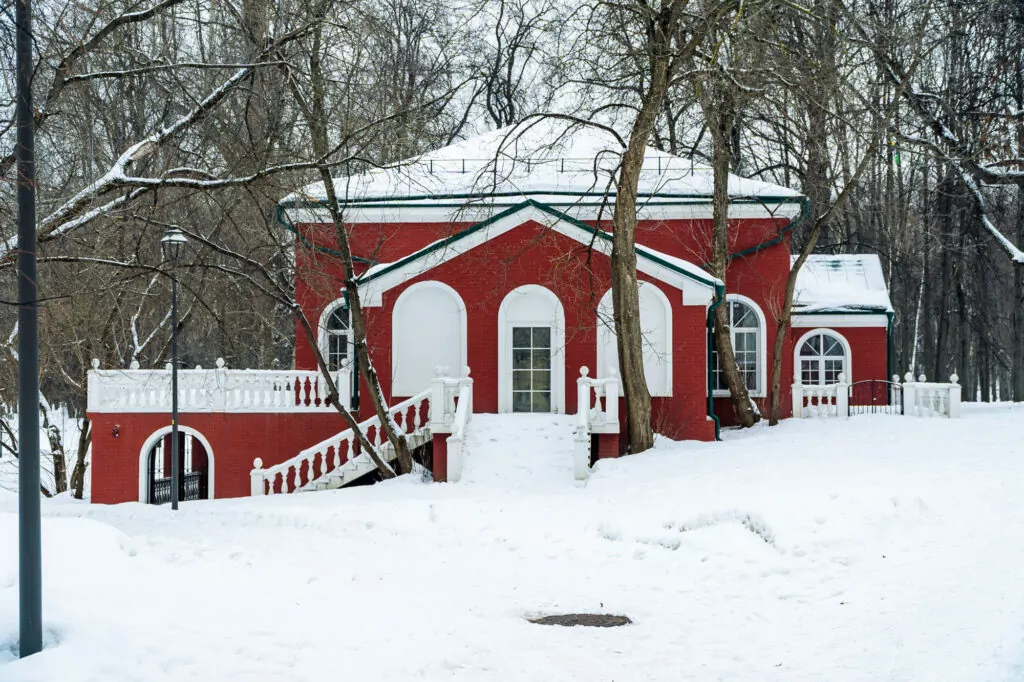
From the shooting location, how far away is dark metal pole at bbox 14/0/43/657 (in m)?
6.52

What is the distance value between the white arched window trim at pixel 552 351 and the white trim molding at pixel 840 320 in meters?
7.57

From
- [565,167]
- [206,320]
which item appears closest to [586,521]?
[565,167]

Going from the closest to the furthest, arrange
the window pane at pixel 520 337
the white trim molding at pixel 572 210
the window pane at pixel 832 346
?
1. the window pane at pixel 520 337
2. the white trim molding at pixel 572 210
3. the window pane at pixel 832 346

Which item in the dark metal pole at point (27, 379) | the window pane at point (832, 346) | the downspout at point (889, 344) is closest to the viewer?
the dark metal pole at point (27, 379)

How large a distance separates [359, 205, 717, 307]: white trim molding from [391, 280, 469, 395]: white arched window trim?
28 cm

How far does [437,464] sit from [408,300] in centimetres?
443

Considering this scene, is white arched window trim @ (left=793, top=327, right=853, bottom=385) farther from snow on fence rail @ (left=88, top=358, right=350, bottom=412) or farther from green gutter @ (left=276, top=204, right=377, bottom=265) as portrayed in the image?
snow on fence rail @ (left=88, top=358, right=350, bottom=412)

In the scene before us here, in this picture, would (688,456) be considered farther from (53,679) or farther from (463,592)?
(53,679)

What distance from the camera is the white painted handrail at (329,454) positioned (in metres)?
18.6

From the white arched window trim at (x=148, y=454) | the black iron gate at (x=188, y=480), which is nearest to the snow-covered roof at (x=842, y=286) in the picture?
the white arched window trim at (x=148, y=454)

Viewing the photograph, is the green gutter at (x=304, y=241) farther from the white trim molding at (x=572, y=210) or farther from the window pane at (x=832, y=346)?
the window pane at (x=832, y=346)

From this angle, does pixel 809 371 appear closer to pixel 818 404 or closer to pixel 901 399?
pixel 818 404

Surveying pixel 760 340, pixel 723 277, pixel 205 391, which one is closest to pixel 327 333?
pixel 205 391

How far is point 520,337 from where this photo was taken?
2106cm
